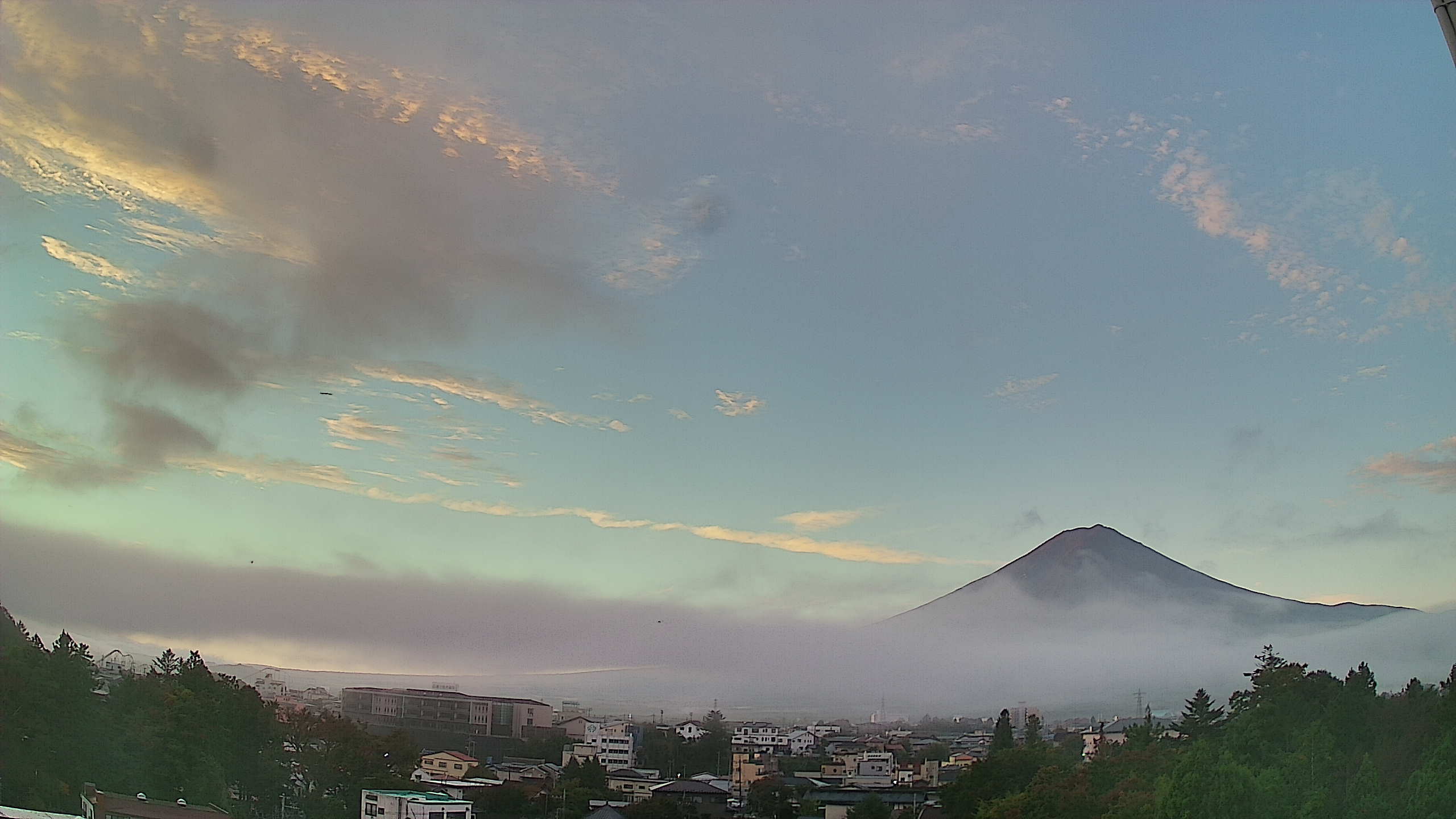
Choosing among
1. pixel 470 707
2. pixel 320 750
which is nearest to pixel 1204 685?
pixel 470 707

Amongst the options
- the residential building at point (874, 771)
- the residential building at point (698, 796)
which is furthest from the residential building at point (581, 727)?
the residential building at point (874, 771)

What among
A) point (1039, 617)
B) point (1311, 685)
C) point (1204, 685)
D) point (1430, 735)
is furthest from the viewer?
point (1039, 617)

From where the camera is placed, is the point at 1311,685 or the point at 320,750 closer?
the point at 1311,685

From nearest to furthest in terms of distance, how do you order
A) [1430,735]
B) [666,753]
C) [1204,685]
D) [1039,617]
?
[1430,735] < [1204,685] < [666,753] < [1039,617]


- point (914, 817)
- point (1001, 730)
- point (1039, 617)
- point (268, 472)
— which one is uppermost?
point (268, 472)

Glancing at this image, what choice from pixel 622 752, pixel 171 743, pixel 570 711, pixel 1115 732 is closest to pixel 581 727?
pixel 570 711

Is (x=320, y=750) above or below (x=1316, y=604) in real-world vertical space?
below

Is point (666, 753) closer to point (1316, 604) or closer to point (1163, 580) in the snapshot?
point (1163, 580)

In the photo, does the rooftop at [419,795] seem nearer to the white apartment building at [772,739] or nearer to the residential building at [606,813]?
the residential building at [606,813]
